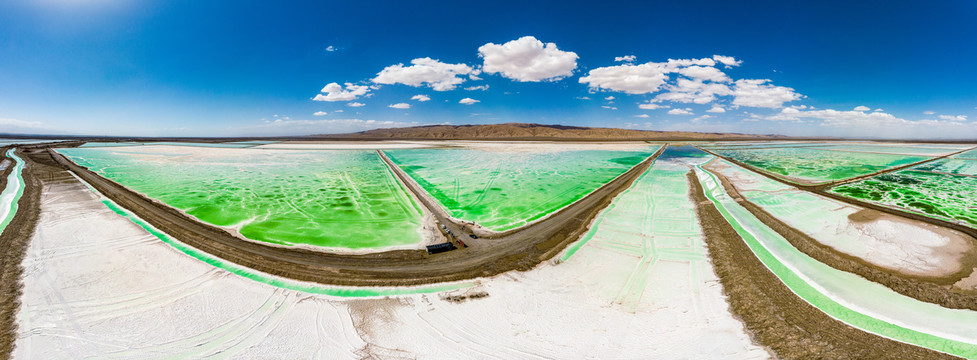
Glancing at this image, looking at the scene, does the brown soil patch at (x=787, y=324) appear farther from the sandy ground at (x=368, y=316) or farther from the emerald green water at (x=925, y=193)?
the emerald green water at (x=925, y=193)

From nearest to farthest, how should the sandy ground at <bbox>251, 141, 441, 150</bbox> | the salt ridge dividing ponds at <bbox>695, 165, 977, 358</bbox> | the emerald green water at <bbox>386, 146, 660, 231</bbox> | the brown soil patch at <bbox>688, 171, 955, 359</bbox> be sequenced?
the brown soil patch at <bbox>688, 171, 955, 359</bbox> → the salt ridge dividing ponds at <bbox>695, 165, 977, 358</bbox> → the emerald green water at <bbox>386, 146, 660, 231</bbox> → the sandy ground at <bbox>251, 141, 441, 150</bbox>

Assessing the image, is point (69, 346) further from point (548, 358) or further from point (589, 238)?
point (589, 238)

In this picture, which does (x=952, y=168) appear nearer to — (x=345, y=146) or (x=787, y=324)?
(x=787, y=324)

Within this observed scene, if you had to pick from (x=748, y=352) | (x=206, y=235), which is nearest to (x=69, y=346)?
(x=206, y=235)

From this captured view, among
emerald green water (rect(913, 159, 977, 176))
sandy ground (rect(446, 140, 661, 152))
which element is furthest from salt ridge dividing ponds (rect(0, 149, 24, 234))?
emerald green water (rect(913, 159, 977, 176))

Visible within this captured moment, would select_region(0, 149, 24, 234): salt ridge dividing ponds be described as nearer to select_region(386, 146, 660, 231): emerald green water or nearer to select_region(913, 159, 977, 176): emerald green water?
select_region(386, 146, 660, 231): emerald green water
